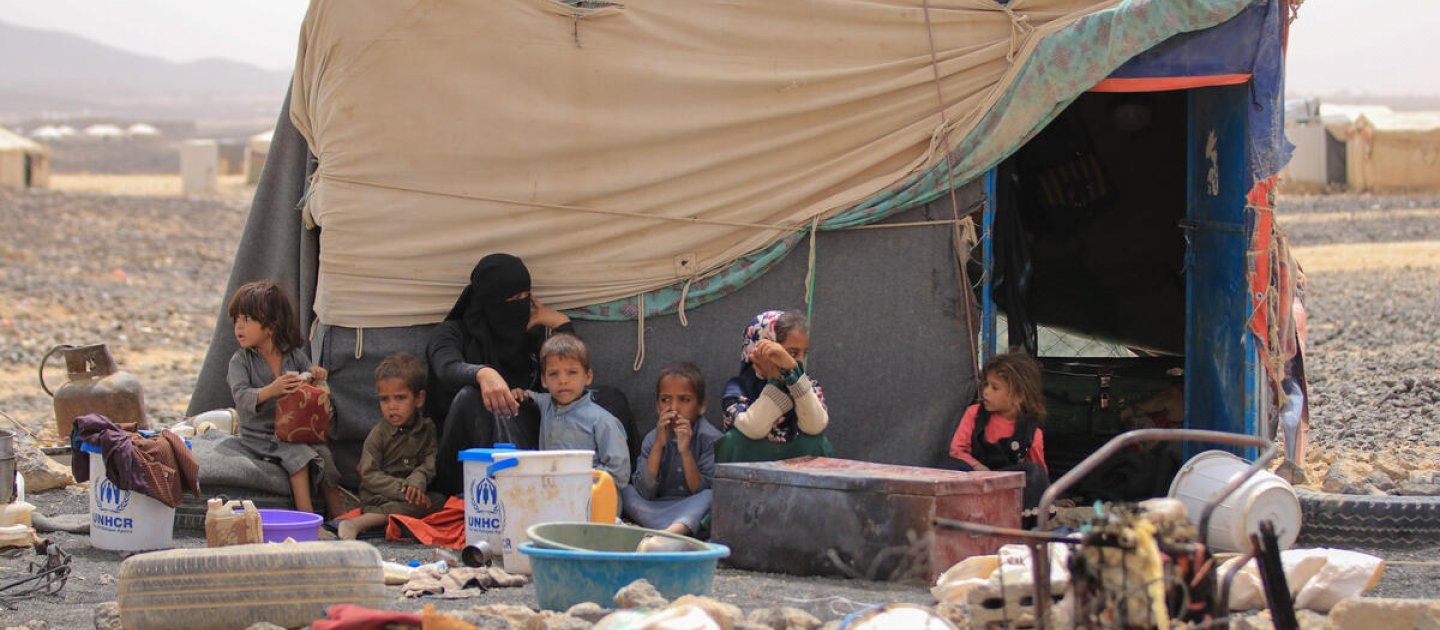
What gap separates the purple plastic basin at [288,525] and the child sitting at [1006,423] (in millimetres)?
2242

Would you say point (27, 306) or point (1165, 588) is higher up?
point (27, 306)

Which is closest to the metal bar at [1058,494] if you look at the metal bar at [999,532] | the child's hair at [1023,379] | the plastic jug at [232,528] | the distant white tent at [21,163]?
the metal bar at [999,532]

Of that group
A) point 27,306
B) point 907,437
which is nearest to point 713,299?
point 907,437

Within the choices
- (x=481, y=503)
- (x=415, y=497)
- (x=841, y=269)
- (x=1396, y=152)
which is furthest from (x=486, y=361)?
(x=1396, y=152)

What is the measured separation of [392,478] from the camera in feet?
20.5

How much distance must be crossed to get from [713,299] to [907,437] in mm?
917

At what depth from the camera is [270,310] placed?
6.33m

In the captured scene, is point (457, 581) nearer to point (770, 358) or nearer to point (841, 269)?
point (770, 358)

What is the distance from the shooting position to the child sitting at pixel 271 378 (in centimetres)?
626

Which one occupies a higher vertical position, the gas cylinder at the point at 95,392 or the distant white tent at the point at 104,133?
the distant white tent at the point at 104,133

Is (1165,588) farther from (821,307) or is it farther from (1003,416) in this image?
(821,307)

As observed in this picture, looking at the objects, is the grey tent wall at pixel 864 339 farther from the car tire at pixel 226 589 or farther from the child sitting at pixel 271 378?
the car tire at pixel 226 589

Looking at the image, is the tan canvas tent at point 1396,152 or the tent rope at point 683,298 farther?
the tan canvas tent at point 1396,152

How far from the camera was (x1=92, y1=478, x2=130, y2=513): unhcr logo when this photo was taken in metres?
5.67
